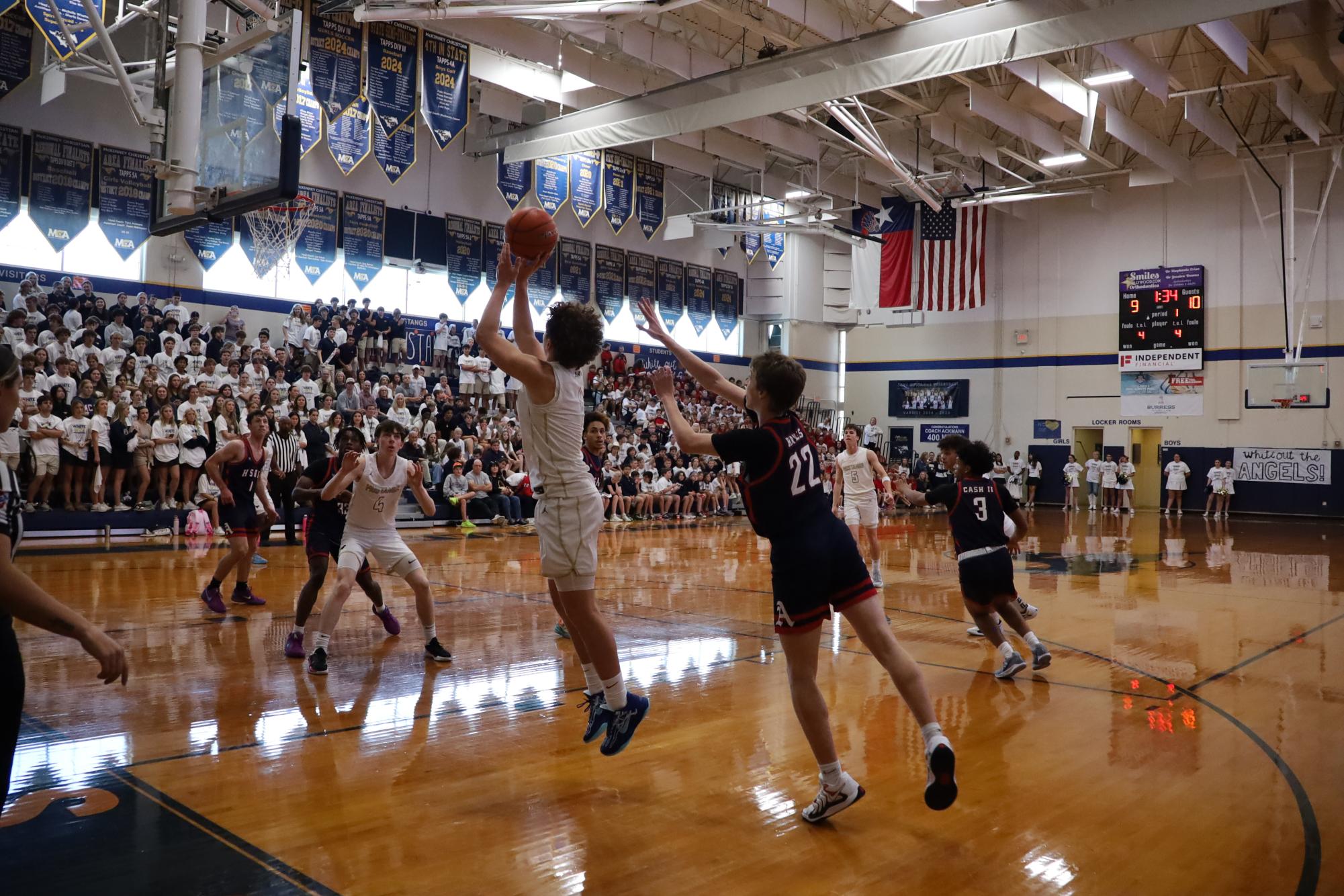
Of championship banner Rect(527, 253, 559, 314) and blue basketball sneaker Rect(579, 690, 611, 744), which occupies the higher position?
championship banner Rect(527, 253, 559, 314)

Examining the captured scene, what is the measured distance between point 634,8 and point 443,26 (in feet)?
13.7

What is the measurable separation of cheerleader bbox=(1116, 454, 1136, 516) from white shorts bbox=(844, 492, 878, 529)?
17.7 m

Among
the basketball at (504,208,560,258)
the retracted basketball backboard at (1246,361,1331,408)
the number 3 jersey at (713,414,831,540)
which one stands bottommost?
the number 3 jersey at (713,414,831,540)

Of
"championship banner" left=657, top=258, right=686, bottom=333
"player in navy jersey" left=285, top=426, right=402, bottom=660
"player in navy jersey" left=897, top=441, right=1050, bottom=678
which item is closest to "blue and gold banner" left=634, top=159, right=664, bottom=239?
"championship banner" left=657, top=258, right=686, bottom=333

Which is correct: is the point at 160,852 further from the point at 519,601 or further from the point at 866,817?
the point at 519,601

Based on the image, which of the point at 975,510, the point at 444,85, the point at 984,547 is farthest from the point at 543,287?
the point at 984,547

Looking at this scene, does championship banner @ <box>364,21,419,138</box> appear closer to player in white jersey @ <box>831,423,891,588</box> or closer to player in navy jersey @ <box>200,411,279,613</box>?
player in navy jersey @ <box>200,411,279,613</box>

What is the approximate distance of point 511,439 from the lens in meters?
18.4

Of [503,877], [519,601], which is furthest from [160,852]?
[519,601]

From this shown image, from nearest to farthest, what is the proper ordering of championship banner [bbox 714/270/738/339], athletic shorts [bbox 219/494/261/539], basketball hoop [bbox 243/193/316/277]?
athletic shorts [bbox 219/494/261/539] → basketball hoop [bbox 243/193/316/277] → championship banner [bbox 714/270/738/339]

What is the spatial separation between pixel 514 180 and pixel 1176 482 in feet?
60.1

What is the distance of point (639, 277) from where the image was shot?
87.2 feet

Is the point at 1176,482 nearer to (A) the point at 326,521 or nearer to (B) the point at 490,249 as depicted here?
(B) the point at 490,249

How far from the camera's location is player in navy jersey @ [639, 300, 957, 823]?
3.46 m
